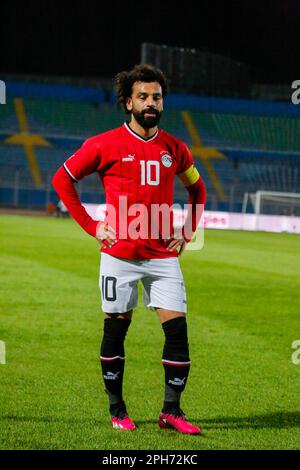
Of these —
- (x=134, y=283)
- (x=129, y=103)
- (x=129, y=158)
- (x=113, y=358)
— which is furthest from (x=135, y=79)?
(x=113, y=358)

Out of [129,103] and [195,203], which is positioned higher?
[129,103]

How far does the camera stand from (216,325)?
11.2 metres

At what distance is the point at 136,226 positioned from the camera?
5520 mm

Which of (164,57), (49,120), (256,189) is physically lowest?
(256,189)

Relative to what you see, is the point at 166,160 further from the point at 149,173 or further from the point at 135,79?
the point at 135,79

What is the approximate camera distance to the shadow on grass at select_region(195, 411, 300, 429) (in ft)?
19.2

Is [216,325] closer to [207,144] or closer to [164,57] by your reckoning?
[207,144]

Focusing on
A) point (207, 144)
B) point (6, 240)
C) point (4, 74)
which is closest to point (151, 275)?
point (6, 240)

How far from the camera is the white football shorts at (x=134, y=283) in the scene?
555cm

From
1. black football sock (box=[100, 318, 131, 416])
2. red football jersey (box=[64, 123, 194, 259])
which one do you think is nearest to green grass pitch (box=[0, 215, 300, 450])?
black football sock (box=[100, 318, 131, 416])

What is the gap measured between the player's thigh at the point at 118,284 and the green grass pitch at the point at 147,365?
0.84 meters

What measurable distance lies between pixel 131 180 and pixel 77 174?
371 millimetres

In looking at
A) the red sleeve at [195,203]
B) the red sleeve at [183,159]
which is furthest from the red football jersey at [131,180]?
the red sleeve at [195,203]

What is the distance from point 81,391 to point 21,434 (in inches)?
65.8
